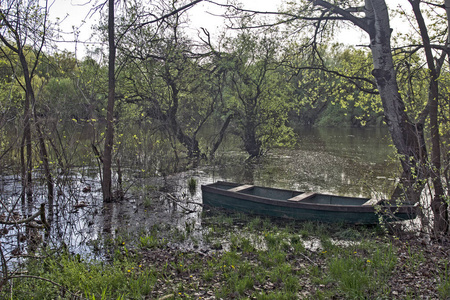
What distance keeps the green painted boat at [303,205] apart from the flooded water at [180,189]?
2.03 feet

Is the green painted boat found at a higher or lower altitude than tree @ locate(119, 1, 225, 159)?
lower

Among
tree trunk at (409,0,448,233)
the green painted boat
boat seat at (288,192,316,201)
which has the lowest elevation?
the green painted boat

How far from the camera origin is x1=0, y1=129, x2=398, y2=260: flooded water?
326 inches

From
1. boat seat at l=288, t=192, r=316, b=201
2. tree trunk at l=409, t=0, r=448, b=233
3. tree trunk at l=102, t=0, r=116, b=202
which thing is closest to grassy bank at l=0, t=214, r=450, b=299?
tree trunk at l=409, t=0, r=448, b=233

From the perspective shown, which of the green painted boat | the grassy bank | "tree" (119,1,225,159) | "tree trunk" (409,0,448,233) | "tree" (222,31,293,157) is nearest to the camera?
the grassy bank

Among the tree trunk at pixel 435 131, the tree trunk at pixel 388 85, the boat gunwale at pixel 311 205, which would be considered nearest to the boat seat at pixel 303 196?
the boat gunwale at pixel 311 205

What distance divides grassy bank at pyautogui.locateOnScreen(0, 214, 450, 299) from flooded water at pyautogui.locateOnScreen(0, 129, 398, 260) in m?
0.91

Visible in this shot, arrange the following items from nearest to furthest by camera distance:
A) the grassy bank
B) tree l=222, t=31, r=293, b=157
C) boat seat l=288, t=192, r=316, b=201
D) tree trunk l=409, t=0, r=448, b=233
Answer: the grassy bank < tree trunk l=409, t=0, r=448, b=233 < boat seat l=288, t=192, r=316, b=201 < tree l=222, t=31, r=293, b=157

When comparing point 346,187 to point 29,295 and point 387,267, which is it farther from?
point 29,295

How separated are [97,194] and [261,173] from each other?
772 centimetres

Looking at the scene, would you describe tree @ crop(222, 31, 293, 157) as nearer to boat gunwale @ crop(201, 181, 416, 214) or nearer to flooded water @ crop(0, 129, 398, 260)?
flooded water @ crop(0, 129, 398, 260)

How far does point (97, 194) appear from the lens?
12133 mm

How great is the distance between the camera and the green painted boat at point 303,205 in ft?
27.5

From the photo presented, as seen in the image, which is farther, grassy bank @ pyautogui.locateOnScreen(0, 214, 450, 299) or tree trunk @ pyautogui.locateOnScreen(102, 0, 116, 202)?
tree trunk @ pyautogui.locateOnScreen(102, 0, 116, 202)
